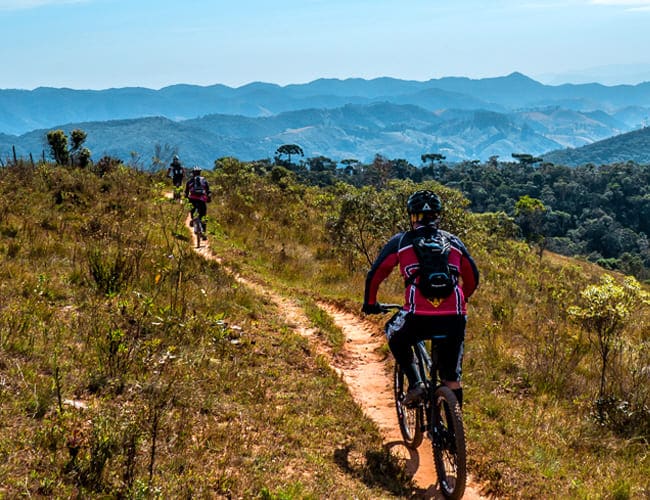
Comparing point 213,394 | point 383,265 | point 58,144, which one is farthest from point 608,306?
point 58,144

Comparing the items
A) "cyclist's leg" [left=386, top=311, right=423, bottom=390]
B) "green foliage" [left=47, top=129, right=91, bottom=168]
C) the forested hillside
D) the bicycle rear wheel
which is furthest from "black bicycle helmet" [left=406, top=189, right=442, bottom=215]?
the forested hillside

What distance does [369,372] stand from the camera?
8.12 m

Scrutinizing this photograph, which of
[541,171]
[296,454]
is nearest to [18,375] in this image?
[296,454]

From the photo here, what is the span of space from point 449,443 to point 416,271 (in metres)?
1.62

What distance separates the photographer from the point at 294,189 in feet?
92.6

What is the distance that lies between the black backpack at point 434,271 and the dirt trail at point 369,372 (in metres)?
2.11

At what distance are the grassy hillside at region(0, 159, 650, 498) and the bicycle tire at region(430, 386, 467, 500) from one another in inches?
18.8

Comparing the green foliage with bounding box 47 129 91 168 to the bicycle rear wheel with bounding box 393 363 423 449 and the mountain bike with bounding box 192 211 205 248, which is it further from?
the bicycle rear wheel with bounding box 393 363 423 449

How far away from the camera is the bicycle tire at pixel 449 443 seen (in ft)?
13.8

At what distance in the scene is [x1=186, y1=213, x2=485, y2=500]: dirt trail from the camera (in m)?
5.23

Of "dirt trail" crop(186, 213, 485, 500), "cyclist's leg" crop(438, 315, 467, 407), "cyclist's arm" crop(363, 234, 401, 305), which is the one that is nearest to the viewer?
"cyclist's leg" crop(438, 315, 467, 407)

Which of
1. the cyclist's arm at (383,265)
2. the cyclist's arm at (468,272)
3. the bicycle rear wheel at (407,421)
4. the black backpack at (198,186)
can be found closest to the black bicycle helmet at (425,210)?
the cyclist's arm at (383,265)

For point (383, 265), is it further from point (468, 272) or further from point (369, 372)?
point (369, 372)

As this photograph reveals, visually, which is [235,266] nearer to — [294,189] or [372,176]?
[294,189]
